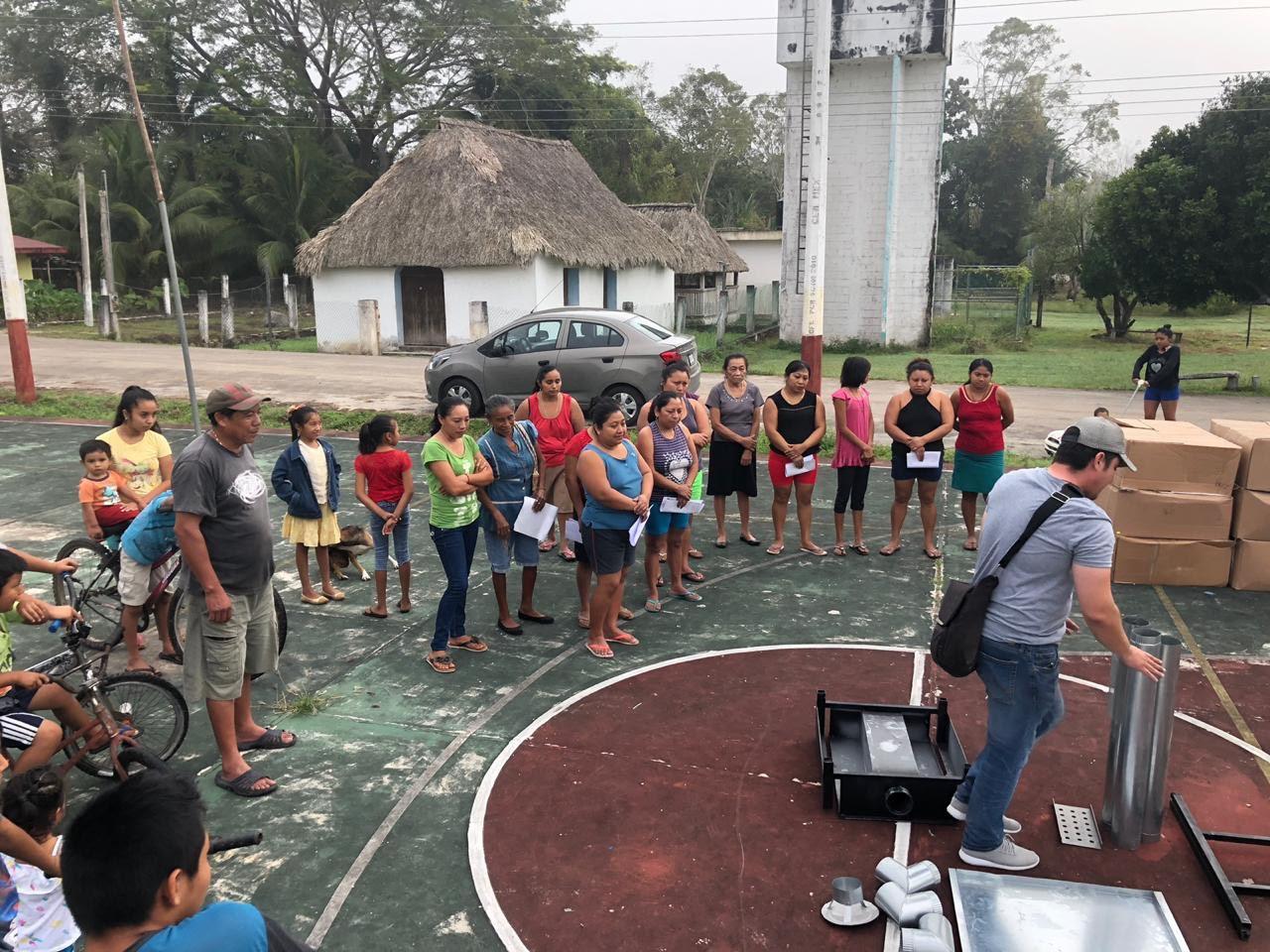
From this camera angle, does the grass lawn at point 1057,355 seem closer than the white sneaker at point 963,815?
No

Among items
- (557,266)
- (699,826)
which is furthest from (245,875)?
(557,266)

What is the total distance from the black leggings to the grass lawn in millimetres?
12277

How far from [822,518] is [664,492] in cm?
311

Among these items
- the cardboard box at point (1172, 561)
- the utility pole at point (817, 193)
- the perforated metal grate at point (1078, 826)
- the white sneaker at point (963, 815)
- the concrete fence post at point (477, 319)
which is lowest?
the perforated metal grate at point (1078, 826)

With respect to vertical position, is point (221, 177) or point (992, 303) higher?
point (221, 177)

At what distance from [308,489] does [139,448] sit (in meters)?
1.11

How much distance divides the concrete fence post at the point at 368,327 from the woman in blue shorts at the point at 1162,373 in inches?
698

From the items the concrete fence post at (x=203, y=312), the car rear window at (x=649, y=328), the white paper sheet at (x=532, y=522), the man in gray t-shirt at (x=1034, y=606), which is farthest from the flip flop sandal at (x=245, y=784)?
the concrete fence post at (x=203, y=312)

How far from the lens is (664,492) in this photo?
7.22 m

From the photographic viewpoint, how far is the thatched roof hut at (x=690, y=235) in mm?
31656

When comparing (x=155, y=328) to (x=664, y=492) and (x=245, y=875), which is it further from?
(x=245, y=875)

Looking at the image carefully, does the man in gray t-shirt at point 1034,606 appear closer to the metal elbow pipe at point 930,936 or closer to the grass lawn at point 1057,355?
the metal elbow pipe at point 930,936

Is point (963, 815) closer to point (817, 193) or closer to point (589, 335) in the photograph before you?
point (817, 193)

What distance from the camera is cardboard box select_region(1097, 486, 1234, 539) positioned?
761 cm
